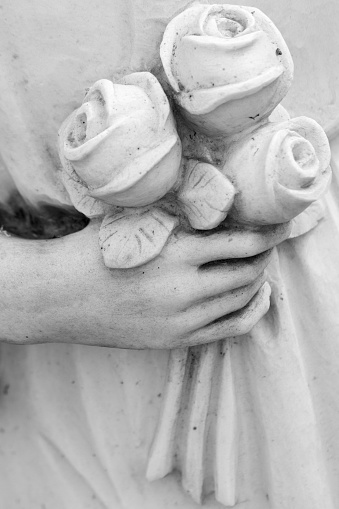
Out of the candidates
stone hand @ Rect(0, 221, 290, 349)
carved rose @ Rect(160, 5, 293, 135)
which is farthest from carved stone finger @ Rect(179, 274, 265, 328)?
carved rose @ Rect(160, 5, 293, 135)

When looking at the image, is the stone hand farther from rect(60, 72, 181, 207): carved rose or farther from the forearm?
rect(60, 72, 181, 207): carved rose

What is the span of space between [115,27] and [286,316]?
47cm

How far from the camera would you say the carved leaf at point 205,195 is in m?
0.72

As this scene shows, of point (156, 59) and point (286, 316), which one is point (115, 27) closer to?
point (156, 59)

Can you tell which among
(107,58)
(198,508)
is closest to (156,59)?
(107,58)

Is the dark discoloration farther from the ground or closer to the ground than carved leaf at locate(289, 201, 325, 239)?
farther from the ground

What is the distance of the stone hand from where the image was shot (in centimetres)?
80

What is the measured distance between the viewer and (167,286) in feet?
2.66

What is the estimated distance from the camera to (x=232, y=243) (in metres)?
0.78

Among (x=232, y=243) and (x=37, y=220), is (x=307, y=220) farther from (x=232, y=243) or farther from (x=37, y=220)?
(x=37, y=220)

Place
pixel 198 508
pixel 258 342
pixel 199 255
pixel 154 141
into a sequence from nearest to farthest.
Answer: pixel 154 141, pixel 199 255, pixel 258 342, pixel 198 508

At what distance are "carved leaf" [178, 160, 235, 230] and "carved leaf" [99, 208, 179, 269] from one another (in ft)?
0.12

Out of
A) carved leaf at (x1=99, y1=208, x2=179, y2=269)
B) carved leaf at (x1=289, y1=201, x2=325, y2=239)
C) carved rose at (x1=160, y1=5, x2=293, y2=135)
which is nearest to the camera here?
carved rose at (x1=160, y1=5, x2=293, y2=135)

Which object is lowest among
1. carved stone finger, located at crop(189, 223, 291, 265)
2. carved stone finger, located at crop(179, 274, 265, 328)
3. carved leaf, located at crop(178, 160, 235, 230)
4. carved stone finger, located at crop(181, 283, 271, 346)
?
carved stone finger, located at crop(181, 283, 271, 346)
